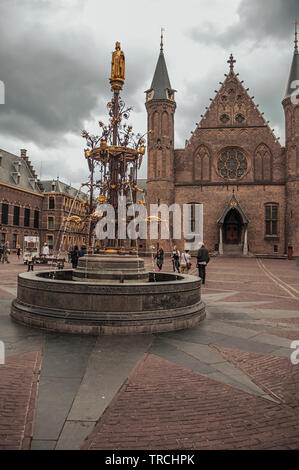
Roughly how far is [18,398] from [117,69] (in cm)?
925

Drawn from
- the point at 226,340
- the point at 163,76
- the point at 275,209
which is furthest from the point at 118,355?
the point at 163,76

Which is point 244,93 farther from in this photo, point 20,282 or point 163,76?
point 20,282

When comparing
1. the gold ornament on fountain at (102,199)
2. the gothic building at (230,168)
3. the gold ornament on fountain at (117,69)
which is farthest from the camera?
the gothic building at (230,168)

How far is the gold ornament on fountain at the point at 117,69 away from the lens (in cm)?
958

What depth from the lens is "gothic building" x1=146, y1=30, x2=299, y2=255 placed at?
36375mm

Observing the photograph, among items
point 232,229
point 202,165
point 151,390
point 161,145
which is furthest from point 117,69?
point 232,229

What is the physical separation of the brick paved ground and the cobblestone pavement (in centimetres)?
1

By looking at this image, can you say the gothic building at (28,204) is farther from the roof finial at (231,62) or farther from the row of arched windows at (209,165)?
the roof finial at (231,62)

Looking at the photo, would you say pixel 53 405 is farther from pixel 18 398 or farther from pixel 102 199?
pixel 102 199

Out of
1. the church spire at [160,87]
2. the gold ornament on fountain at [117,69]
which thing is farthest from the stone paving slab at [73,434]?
the church spire at [160,87]

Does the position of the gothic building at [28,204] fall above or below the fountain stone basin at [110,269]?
above

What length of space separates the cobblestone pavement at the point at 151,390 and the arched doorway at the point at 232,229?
32155mm

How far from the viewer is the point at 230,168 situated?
3822 centimetres

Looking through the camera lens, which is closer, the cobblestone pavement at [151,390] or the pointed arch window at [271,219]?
the cobblestone pavement at [151,390]
